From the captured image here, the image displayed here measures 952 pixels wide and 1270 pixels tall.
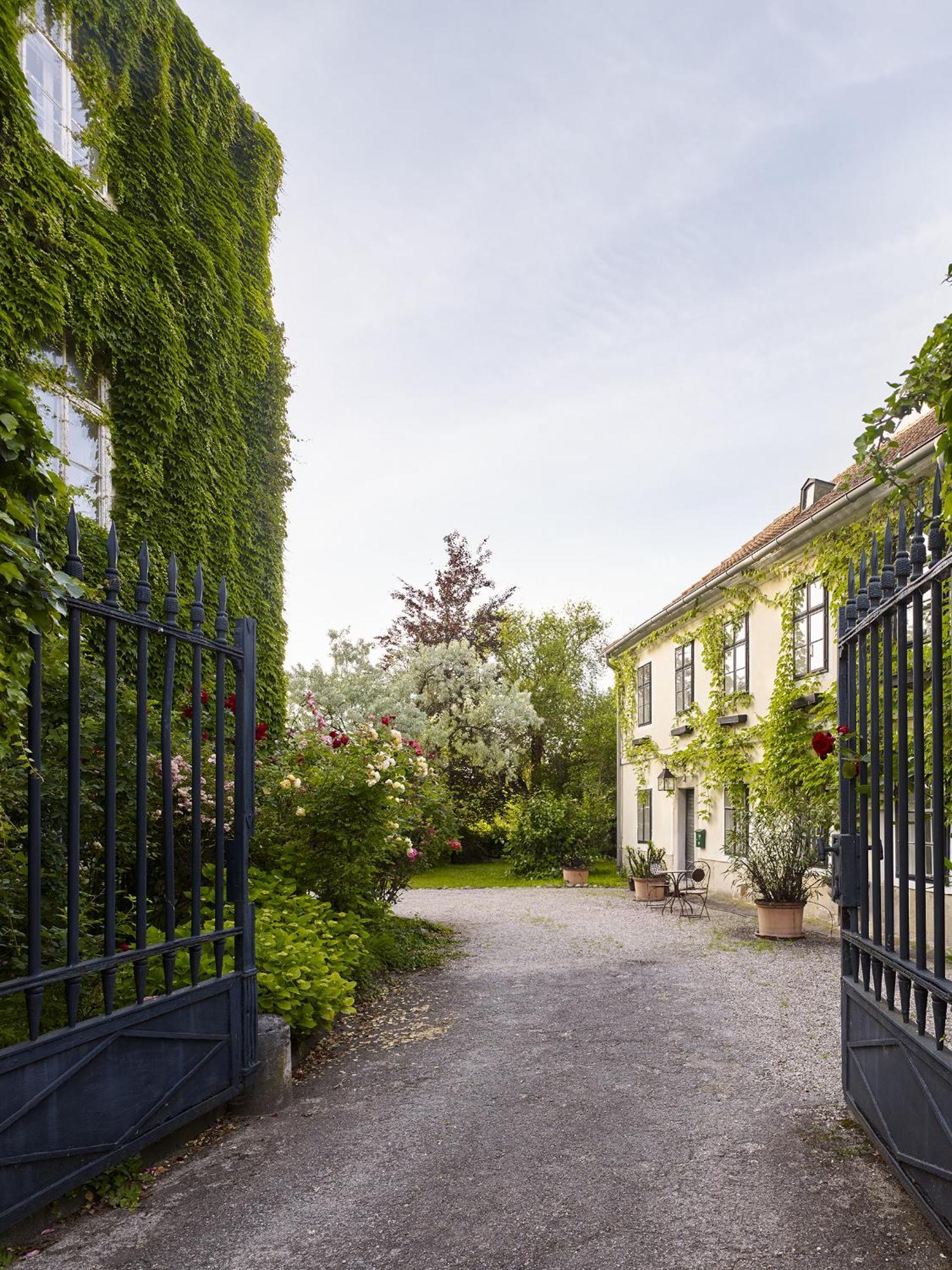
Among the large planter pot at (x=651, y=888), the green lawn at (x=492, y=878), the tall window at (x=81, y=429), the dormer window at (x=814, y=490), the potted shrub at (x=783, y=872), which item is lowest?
the green lawn at (x=492, y=878)

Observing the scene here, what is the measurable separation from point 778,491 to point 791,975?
15.3m

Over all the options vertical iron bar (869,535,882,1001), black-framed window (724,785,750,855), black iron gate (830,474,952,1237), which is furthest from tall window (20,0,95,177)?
black-framed window (724,785,750,855)

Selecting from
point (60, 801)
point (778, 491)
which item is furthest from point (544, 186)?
point (778, 491)

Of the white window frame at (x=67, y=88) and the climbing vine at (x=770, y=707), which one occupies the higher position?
the white window frame at (x=67, y=88)

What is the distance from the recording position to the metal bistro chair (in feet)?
44.8

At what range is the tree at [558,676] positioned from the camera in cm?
3100

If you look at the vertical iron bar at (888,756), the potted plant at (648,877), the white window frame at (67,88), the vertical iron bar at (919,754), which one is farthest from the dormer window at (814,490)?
the vertical iron bar at (919,754)

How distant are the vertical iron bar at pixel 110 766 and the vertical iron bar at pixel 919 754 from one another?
277cm

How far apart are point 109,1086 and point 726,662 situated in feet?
46.8

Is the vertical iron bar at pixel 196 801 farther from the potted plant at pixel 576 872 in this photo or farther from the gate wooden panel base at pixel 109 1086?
the potted plant at pixel 576 872

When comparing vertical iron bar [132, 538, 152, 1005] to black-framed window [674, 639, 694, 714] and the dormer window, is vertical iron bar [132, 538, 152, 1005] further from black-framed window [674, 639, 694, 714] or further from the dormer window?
black-framed window [674, 639, 694, 714]

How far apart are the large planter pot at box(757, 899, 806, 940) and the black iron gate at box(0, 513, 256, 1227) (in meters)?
7.52

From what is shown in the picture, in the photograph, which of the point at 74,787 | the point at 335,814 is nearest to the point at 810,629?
the point at 335,814

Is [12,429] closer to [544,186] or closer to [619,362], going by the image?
[544,186]
